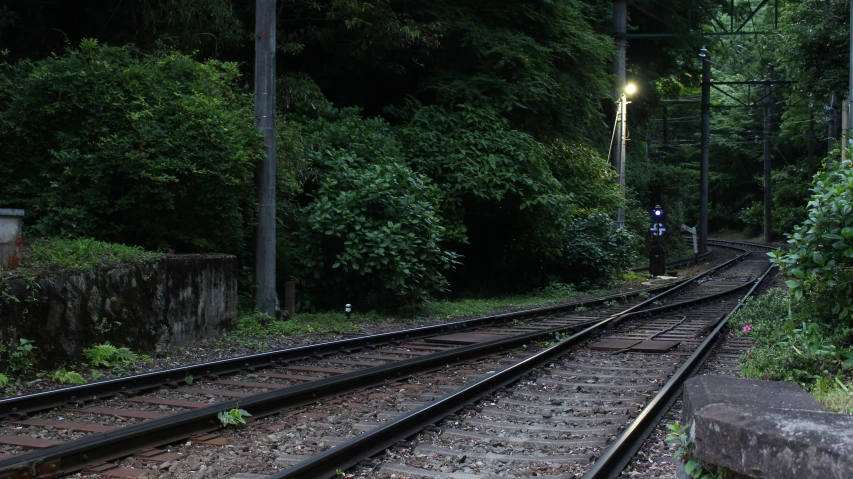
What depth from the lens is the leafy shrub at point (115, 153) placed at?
461 inches

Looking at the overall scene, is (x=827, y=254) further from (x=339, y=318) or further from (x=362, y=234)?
(x=362, y=234)

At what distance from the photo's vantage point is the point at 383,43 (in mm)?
18656

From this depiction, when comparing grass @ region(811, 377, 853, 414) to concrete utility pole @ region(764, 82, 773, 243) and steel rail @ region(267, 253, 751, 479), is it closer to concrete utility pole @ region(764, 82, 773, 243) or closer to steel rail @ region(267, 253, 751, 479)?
steel rail @ region(267, 253, 751, 479)

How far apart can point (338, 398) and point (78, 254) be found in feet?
14.2

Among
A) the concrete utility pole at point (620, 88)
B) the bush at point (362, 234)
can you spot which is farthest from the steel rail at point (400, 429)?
the concrete utility pole at point (620, 88)

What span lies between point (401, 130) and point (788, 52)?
51.9 ft

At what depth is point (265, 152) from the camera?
516 inches

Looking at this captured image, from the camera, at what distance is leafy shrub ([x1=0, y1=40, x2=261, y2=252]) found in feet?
38.4

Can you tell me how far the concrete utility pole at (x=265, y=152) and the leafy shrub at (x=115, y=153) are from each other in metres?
0.45

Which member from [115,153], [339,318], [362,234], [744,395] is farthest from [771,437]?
[362,234]

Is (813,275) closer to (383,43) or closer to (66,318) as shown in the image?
(66,318)

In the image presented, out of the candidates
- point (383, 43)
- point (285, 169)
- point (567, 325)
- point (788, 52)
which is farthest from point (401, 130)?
point (788, 52)

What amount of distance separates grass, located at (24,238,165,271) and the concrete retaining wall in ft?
0.49

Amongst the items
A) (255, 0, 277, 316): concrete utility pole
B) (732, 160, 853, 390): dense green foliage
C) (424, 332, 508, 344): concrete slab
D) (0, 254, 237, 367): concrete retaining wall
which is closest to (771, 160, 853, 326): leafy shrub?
(732, 160, 853, 390): dense green foliage
